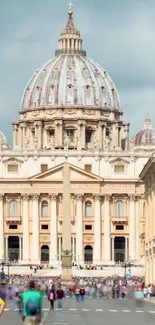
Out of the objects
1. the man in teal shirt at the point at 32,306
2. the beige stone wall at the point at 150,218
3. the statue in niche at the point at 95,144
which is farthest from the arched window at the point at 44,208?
the man in teal shirt at the point at 32,306

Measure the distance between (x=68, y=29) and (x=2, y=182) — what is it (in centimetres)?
4447

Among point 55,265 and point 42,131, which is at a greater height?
point 42,131

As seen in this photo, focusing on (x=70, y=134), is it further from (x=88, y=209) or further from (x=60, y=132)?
(x=88, y=209)

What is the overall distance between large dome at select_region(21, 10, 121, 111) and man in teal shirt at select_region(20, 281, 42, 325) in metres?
144

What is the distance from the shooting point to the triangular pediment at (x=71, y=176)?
491 feet

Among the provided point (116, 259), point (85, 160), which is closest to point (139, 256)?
point (116, 259)

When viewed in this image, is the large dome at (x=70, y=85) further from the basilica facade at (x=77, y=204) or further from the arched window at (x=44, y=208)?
the arched window at (x=44, y=208)

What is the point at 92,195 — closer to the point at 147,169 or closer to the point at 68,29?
the point at 68,29

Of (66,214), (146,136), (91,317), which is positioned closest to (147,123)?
(146,136)

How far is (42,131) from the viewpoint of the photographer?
172625mm

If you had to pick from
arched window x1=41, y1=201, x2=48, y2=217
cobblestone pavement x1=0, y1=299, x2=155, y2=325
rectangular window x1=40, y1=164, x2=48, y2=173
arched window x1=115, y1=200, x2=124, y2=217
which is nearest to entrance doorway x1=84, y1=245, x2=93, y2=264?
arched window x1=115, y1=200, x2=124, y2=217

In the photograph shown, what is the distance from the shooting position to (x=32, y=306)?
31.5 m

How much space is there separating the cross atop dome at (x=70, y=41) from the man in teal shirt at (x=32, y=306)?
507 feet

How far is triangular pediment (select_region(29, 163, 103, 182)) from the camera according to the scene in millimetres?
149750
